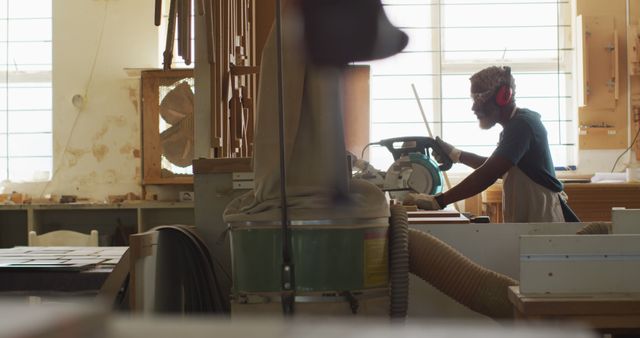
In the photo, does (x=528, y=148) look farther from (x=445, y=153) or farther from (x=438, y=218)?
(x=438, y=218)

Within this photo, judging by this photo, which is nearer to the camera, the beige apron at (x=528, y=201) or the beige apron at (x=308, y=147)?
the beige apron at (x=308, y=147)

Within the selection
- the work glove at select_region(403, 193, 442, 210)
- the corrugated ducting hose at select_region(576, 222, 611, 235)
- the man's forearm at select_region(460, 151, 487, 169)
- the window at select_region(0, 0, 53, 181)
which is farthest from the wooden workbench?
the window at select_region(0, 0, 53, 181)

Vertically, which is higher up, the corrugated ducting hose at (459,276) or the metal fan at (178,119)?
the metal fan at (178,119)

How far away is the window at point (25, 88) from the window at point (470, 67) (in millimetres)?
2980

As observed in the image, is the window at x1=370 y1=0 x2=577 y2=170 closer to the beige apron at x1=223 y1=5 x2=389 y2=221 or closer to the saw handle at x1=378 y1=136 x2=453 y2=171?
the saw handle at x1=378 y1=136 x2=453 y2=171

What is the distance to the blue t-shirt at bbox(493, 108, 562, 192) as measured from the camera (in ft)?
9.46

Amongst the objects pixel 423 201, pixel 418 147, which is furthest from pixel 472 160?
pixel 423 201

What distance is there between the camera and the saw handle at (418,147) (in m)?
3.37

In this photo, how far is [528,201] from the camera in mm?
2939

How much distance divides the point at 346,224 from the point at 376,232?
89 mm

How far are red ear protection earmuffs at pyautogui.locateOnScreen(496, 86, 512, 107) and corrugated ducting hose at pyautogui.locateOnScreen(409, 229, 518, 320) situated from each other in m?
1.45

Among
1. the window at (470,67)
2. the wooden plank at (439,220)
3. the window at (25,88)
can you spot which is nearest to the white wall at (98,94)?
the window at (25,88)

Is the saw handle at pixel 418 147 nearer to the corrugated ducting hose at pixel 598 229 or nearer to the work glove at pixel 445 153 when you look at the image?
the work glove at pixel 445 153

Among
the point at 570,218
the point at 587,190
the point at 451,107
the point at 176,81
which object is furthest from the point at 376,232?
the point at 451,107
